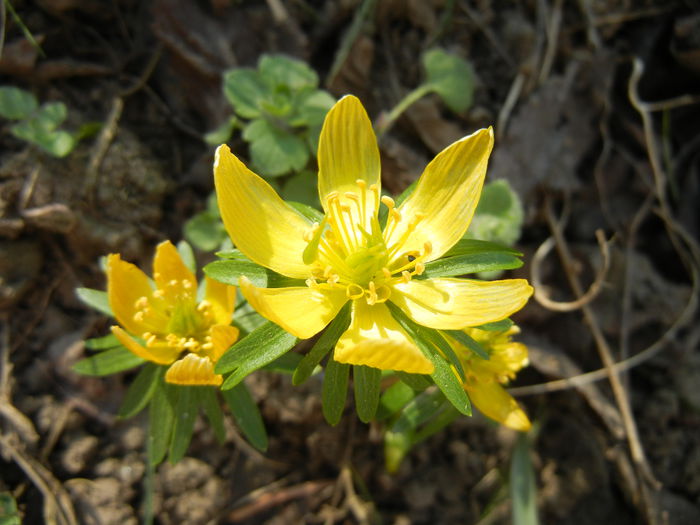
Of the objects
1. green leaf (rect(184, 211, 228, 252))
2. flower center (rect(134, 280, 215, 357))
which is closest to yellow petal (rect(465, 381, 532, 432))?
flower center (rect(134, 280, 215, 357))

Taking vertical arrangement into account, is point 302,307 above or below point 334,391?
above

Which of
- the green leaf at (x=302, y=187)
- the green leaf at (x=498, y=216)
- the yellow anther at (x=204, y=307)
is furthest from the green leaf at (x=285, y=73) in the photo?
the yellow anther at (x=204, y=307)

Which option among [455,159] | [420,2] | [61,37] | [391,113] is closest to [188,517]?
[455,159]

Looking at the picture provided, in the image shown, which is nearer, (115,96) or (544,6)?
(115,96)

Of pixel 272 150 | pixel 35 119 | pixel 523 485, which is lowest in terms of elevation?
pixel 523 485

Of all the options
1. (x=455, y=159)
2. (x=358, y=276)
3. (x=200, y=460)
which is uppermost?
(x=455, y=159)

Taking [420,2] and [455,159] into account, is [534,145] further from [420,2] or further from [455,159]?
[455,159]

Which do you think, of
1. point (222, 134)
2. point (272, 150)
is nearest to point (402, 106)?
point (272, 150)

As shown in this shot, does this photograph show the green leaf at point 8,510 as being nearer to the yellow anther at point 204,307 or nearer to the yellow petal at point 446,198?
the yellow anther at point 204,307

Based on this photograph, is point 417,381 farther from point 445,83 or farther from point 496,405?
point 445,83
